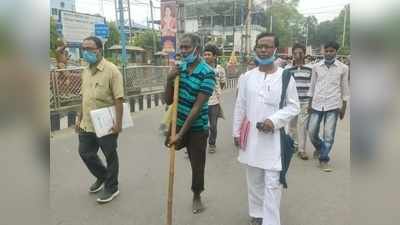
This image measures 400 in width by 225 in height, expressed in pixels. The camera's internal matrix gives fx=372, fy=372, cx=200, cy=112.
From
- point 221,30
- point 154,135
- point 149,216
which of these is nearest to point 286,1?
point 221,30

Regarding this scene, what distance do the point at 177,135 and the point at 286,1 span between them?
57471 mm

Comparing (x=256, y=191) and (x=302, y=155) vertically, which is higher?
(x=256, y=191)

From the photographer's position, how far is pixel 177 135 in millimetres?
3121

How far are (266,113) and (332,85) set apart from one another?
2119 mm

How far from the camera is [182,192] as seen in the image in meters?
3.98

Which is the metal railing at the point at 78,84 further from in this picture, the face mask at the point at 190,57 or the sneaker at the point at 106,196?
the face mask at the point at 190,57

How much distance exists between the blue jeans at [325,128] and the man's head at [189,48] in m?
2.36

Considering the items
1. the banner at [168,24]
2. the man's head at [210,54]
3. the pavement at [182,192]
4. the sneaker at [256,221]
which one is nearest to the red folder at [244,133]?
the sneaker at [256,221]

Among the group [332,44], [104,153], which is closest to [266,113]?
[104,153]

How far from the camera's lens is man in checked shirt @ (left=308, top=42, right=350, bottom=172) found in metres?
4.62

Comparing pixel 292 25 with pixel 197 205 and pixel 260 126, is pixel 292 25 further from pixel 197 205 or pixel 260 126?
pixel 260 126

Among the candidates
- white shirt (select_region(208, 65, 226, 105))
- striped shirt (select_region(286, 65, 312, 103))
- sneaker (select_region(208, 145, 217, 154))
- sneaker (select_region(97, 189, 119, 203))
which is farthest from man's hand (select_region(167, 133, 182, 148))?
striped shirt (select_region(286, 65, 312, 103))

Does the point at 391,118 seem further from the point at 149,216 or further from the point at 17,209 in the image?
the point at 149,216

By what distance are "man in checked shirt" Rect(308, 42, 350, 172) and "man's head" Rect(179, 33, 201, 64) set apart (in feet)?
6.68
